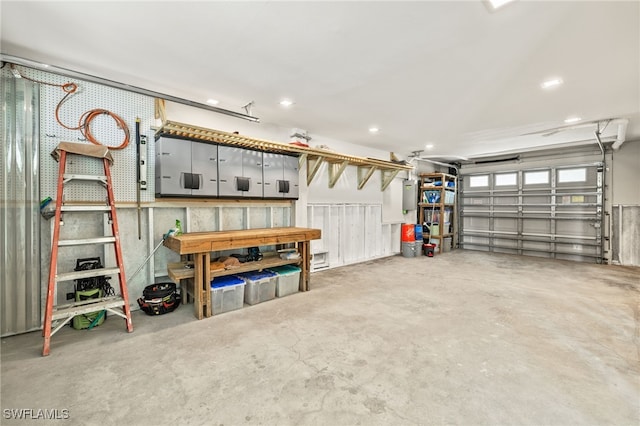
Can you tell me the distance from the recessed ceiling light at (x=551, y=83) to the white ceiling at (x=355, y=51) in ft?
0.24

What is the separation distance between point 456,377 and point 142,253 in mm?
3598

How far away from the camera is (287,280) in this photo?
3.84m

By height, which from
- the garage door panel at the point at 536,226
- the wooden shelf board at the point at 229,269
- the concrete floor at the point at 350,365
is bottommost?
the concrete floor at the point at 350,365

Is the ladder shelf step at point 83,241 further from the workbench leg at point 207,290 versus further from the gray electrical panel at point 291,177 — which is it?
the gray electrical panel at point 291,177

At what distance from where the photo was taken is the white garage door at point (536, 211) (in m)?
6.54

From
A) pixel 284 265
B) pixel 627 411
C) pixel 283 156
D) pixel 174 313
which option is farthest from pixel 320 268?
pixel 627 411

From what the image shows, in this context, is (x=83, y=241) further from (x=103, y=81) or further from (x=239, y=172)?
(x=239, y=172)

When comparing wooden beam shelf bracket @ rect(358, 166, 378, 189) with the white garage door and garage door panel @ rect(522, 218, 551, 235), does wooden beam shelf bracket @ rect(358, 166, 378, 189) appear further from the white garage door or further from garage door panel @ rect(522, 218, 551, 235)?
garage door panel @ rect(522, 218, 551, 235)

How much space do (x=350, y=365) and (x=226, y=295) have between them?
1801 mm

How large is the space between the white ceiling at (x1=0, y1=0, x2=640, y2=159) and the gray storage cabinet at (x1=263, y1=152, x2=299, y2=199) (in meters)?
0.71

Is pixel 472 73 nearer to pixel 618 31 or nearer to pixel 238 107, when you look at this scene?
pixel 618 31

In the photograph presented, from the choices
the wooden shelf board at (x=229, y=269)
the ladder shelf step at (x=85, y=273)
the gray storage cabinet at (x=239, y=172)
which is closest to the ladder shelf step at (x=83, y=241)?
the ladder shelf step at (x=85, y=273)

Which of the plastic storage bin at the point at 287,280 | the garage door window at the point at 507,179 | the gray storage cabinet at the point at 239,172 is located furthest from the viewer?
the garage door window at the point at 507,179

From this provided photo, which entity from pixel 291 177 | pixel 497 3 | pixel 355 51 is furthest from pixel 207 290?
pixel 497 3
